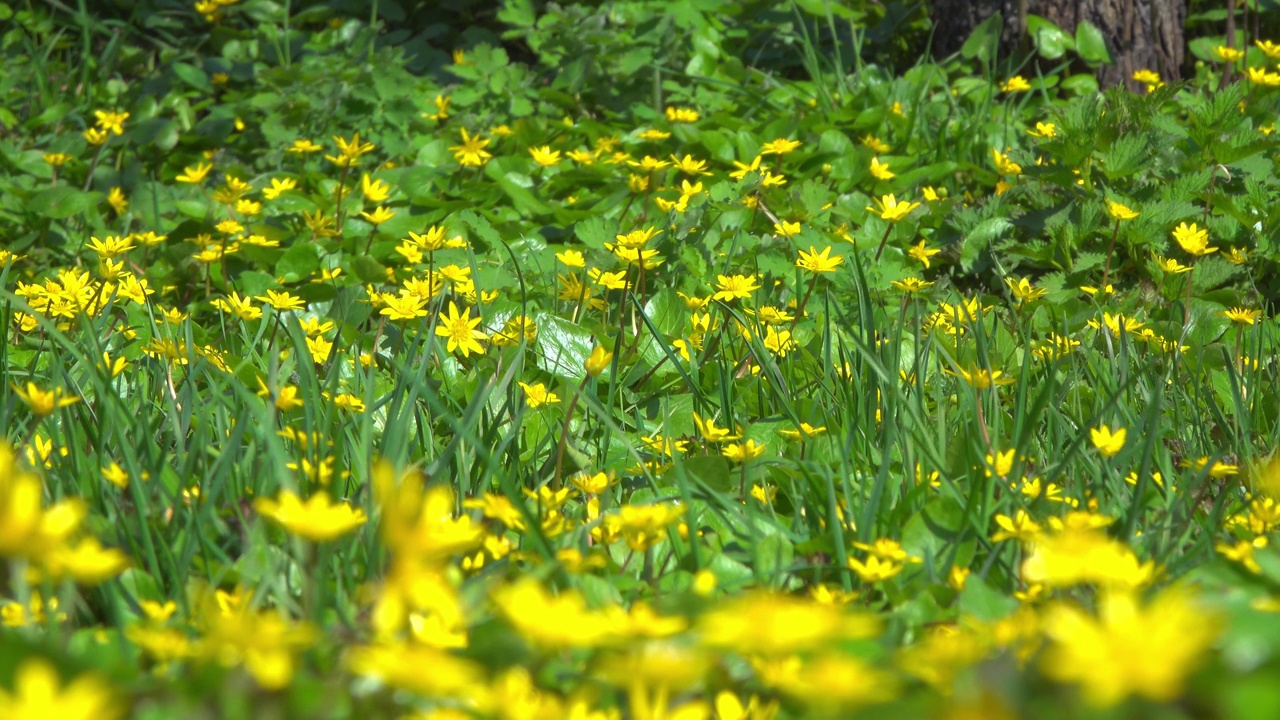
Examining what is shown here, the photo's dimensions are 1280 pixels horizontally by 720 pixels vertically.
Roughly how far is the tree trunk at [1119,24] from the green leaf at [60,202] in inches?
113

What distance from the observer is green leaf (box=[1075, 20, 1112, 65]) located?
394 cm

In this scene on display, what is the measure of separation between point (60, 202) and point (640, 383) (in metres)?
1.89

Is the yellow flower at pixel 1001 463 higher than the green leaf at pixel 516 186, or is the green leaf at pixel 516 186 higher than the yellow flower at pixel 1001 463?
the yellow flower at pixel 1001 463

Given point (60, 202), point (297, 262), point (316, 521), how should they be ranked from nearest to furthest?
point (316, 521), point (297, 262), point (60, 202)

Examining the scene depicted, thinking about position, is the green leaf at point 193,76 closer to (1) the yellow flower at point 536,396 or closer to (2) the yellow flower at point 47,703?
(1) the yellow flower at point 536,396

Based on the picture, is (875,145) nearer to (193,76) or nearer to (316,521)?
(193,76)

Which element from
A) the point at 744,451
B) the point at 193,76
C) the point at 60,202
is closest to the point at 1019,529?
the point at 744,451

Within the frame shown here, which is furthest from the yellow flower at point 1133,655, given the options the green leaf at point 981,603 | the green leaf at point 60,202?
the green leaf at point 60,202

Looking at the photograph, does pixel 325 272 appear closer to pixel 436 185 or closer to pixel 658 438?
pixel 436 185

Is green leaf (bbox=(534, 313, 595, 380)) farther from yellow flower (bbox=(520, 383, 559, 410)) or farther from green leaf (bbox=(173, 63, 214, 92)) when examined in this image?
green leaf (bbox=(173, 63, 214, 92))

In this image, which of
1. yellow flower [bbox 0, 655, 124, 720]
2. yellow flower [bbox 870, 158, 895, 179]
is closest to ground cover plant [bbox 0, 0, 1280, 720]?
yellow flower [bbox 0, 655, 124, 720]

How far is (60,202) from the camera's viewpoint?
10.7ft

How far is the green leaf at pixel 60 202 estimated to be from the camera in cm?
326

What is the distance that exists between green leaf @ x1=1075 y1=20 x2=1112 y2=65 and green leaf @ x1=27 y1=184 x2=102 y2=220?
3.04 metres
